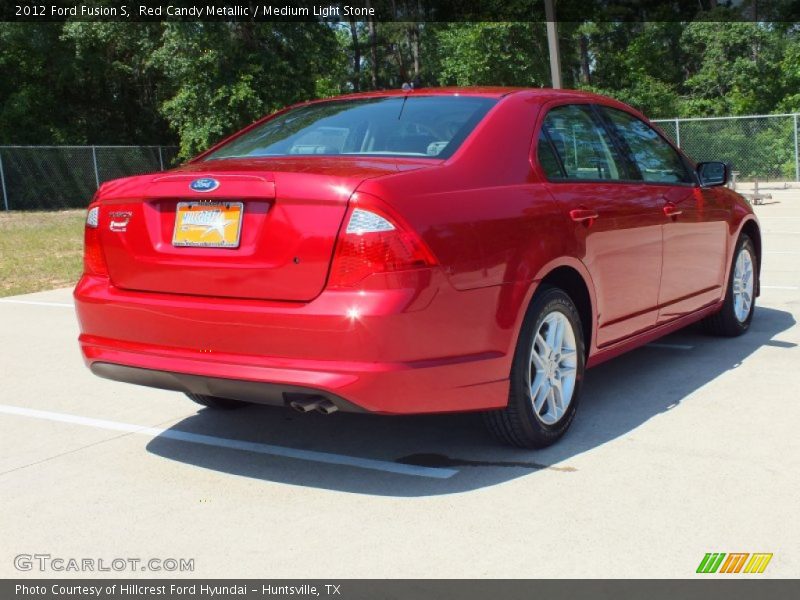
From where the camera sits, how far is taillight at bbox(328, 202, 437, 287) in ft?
11.8

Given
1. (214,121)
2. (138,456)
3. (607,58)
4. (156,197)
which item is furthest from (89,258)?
(607,58)

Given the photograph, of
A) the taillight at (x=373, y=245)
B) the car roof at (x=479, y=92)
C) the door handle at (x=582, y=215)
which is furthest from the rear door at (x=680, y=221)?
the taillight at (x=373, y=245)

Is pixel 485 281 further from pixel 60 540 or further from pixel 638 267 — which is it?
pixel 60 540

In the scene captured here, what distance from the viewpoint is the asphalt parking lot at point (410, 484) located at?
3248 mm

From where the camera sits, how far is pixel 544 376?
431cm

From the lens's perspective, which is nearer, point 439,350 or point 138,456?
point 439,350

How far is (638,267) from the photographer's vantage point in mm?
5082

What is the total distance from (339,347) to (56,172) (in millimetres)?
27949

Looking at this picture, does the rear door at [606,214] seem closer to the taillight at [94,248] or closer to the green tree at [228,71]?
the taillight at [94,248]

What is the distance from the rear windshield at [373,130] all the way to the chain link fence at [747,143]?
2269 cm

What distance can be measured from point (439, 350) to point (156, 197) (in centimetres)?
134

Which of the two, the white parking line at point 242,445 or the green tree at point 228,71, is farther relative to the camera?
the green tree at point 228,71

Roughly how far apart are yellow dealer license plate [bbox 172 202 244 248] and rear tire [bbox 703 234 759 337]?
12.6ft
